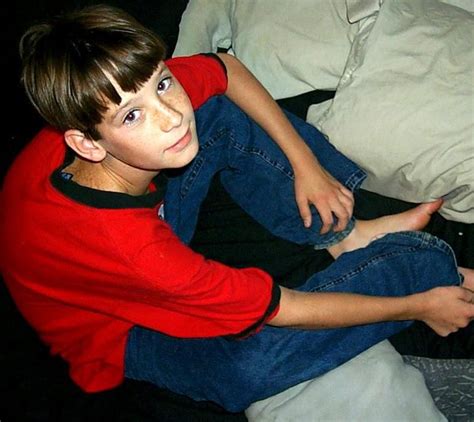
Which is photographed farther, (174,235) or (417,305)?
(417,305)

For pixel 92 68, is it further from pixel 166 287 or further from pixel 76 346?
pixel 76 346

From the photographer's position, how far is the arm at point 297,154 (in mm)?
1184

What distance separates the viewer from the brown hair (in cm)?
86

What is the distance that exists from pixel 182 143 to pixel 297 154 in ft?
1.06

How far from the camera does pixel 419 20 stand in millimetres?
1189

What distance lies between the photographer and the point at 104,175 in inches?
39.2

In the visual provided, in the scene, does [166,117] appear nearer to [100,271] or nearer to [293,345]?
[100,271]

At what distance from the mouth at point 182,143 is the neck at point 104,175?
10 cm

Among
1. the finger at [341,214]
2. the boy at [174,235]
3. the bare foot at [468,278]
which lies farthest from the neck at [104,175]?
the bare foot at [468,278]

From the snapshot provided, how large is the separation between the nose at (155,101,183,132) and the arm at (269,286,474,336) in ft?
1.03

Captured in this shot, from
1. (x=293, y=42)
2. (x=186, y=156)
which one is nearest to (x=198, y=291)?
(x=186, y=156)

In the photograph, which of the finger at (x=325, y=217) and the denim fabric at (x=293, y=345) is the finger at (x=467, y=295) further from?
the finger at (x=325, y=217)

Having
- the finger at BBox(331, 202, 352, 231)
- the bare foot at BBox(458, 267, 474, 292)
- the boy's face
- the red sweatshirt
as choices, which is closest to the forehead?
the boy's face

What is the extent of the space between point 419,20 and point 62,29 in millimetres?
684
